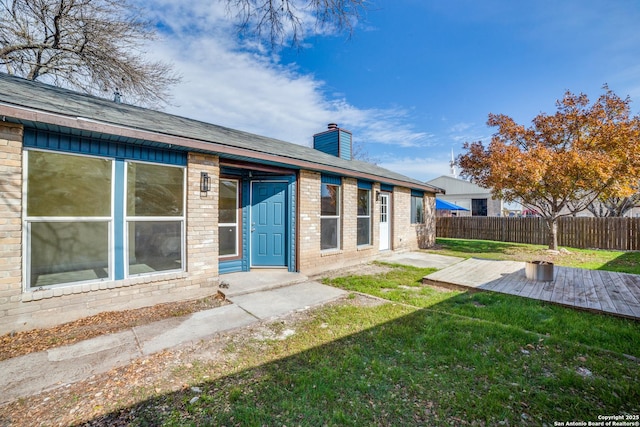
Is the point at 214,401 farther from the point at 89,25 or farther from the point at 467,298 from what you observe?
the point at 89,25

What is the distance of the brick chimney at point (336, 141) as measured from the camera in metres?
11.3

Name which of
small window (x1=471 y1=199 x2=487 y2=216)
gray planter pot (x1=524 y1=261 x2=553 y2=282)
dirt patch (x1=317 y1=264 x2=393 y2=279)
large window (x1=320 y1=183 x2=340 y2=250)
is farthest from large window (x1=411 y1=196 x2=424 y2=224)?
small window (x1=471 y1=199 x2=487 y2=216)

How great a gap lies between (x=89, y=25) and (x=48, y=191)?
7.66 meters

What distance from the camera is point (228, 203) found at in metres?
6.36

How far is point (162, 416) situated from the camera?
2.11 m

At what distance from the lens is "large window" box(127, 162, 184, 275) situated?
4555 millimetres

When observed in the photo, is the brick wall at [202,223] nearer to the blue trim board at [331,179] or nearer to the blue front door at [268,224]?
the blue front door at [268,224]

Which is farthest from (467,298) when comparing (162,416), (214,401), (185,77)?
(185,77)

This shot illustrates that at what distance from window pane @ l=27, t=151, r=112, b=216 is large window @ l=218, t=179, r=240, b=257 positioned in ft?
7.39

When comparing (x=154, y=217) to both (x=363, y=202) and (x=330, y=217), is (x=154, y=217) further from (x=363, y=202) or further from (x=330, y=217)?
(x=363, y=202)

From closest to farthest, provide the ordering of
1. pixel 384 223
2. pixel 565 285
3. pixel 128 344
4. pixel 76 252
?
pixel 128 344
pixel 76 252
pixel 565 285
pixel 384 223

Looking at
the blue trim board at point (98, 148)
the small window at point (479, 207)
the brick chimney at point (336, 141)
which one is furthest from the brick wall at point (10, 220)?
the small window at point (479, 207)

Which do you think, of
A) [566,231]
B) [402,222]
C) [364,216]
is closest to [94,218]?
[364,216]

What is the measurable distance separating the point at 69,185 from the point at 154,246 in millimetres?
1664
